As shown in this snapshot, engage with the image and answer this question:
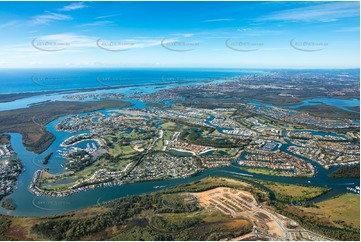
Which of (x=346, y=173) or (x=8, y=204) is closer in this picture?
(x=8, y=204)

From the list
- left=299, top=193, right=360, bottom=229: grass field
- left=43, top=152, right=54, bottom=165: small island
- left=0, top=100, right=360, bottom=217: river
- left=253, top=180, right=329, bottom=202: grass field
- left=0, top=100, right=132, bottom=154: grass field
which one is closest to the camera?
left=299, top=193, right=360, bottom=229: grass field

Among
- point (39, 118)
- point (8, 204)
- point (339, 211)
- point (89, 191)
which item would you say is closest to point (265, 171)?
point (339, 211)

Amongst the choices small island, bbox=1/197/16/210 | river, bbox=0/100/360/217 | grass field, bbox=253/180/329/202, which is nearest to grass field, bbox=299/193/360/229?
river, bbox=0/100/360/217

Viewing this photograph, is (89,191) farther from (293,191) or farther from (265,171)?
(293,191)

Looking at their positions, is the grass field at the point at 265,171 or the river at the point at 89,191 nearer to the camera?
the river at the point at 89,191

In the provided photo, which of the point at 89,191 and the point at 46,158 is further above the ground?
the point at 46,158

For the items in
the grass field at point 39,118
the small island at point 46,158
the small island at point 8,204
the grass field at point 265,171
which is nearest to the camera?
the small island at point 8,204

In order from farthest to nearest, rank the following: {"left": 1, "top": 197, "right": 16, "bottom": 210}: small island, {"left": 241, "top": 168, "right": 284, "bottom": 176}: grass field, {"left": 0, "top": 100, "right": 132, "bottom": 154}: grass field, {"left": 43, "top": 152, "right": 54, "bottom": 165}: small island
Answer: {"left": 0, "top": 100, "right": 132, "bottom": 154}: grass field < {"left": 43, "top": 152, "right": 54, "bottom": 165}: small island < {"left": 241, "top": 168, "right": 284, "bottom": 176}: grass field < {"left": 1, "top": 197, "right": 16, "bottom": 210}: small island

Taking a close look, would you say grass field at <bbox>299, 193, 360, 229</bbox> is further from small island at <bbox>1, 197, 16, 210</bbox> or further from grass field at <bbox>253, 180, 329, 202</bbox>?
small island at <bbox>1, 197, 16, 210</bbox>

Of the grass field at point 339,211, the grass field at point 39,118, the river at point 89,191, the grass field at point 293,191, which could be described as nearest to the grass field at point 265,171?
the river at point 89,191

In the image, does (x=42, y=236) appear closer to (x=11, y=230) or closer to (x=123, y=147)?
(x=11, y=230)

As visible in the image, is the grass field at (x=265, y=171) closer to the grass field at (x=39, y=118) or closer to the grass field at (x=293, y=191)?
the grass field at (x=293, y=191)
